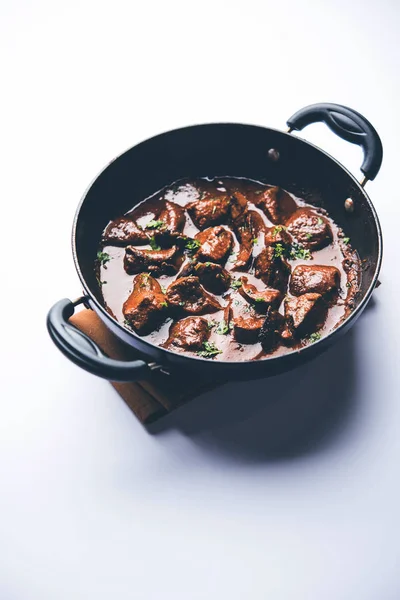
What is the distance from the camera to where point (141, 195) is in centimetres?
402

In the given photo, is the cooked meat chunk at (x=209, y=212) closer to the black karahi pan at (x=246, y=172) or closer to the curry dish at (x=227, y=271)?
→ the curry dish at (x=227, y=271)

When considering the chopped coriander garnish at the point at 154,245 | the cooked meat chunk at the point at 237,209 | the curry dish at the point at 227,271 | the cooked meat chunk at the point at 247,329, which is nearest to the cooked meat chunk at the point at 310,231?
the curry dish at the point at 227,271

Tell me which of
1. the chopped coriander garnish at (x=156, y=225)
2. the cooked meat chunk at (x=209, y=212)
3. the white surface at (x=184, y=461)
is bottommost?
the white surface at (x=184, y=461)

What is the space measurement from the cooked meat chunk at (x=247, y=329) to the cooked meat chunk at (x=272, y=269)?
25 centimetres

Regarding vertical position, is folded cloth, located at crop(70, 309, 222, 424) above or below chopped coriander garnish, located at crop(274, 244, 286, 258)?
below

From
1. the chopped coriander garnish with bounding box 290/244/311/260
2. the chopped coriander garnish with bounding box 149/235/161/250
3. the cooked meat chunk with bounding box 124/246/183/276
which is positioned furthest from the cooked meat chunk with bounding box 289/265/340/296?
the chopped coriander garnish with bounding box 149/235/161/250

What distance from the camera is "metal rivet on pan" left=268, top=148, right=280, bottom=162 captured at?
3959 mm

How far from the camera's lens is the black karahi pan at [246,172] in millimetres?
3479

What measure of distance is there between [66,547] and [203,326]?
1.17m

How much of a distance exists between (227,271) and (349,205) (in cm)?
75

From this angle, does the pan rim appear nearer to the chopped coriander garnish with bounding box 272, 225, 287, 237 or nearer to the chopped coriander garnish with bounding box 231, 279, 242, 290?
the chopped coriander garnish with bounding box 272, 225, 287, 237

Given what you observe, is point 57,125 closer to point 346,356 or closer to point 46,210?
point 46,210

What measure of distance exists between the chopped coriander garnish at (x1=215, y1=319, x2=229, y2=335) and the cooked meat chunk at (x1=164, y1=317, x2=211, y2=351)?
49 mm

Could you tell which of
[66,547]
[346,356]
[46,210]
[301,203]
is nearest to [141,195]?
[46,210]
